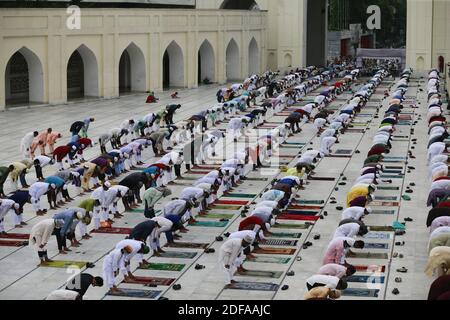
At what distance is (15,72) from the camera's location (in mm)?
40250

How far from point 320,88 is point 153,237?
1259 inches

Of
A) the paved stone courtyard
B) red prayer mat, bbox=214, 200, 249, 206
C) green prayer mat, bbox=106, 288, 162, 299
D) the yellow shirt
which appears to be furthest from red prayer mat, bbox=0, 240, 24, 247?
the yellow shirt

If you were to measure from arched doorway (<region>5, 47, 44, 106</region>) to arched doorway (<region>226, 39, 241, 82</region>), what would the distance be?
1564 cm

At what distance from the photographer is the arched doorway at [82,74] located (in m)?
41.8

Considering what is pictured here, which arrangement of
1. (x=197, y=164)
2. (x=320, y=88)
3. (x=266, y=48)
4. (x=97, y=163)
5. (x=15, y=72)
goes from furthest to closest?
1. (x=266, y=48)
2. (x=320, y=88)
3. (x=15, y=72)
4. (x=197, y=164)
5. (x=97, y=163)

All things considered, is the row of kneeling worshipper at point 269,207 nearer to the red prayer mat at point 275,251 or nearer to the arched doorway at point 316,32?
the red prayer mat at point 275,251

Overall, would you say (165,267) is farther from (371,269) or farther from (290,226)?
(290,226)

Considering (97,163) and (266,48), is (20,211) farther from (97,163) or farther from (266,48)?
(266,48)

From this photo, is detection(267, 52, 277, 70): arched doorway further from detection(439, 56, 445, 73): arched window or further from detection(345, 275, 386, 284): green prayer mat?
detection(345, 275, 386, 284): green prayer mat

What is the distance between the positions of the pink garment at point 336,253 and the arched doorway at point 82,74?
27.2 metres

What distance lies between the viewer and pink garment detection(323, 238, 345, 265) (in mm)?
15602

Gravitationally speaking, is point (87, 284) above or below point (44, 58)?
below

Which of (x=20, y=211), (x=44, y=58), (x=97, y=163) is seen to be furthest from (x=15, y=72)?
(x=20, y=211)

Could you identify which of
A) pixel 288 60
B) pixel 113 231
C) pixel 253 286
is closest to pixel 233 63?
pixel 288 60
